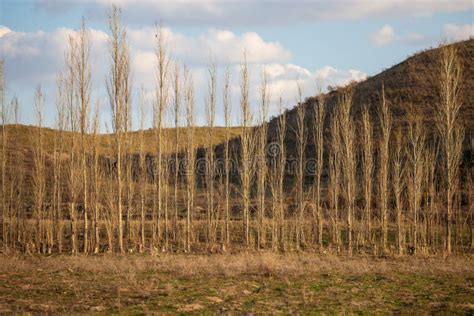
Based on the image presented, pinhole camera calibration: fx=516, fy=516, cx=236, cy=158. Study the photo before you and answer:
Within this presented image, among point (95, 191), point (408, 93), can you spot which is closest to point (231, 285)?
point (95, 191)

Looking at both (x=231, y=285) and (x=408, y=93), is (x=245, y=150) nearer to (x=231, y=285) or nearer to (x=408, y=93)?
(x=231, y=285)

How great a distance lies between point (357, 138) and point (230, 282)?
32.8 m

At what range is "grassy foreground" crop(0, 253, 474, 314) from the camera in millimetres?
11570

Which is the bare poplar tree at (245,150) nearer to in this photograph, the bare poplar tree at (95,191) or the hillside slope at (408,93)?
the bare poplar tree at (95,191)

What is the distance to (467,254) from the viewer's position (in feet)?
74.6

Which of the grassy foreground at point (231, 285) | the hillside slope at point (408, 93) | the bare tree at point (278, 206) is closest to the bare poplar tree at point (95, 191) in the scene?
the grassy foreground at point (231, 285)

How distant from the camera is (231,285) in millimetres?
13898

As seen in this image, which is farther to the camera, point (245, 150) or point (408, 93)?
point (408, 93)

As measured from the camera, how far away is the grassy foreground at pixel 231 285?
11.6 meters

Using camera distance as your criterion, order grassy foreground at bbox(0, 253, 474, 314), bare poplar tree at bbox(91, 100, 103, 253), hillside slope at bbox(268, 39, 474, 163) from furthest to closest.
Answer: hillside slope at bbox(268, 39, 474, 163) → bare poplar tree at bbox(91, 100, 103, 253) → grassy foreground at bbox(0, 253, 474, 314)

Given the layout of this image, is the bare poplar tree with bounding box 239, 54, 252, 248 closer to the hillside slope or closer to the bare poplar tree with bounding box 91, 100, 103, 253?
the bare poplar tree with bounding box 91, 100, 103, 253

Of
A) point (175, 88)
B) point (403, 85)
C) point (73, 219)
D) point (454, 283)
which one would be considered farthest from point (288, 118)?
point (454, 283)

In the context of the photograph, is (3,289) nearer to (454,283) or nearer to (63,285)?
(63,285)

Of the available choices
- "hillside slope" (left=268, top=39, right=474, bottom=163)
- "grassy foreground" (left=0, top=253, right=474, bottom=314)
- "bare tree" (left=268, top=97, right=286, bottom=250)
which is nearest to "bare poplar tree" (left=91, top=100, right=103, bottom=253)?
"grassy foreground" (left=0, top=253, right=474, bottom=314)
